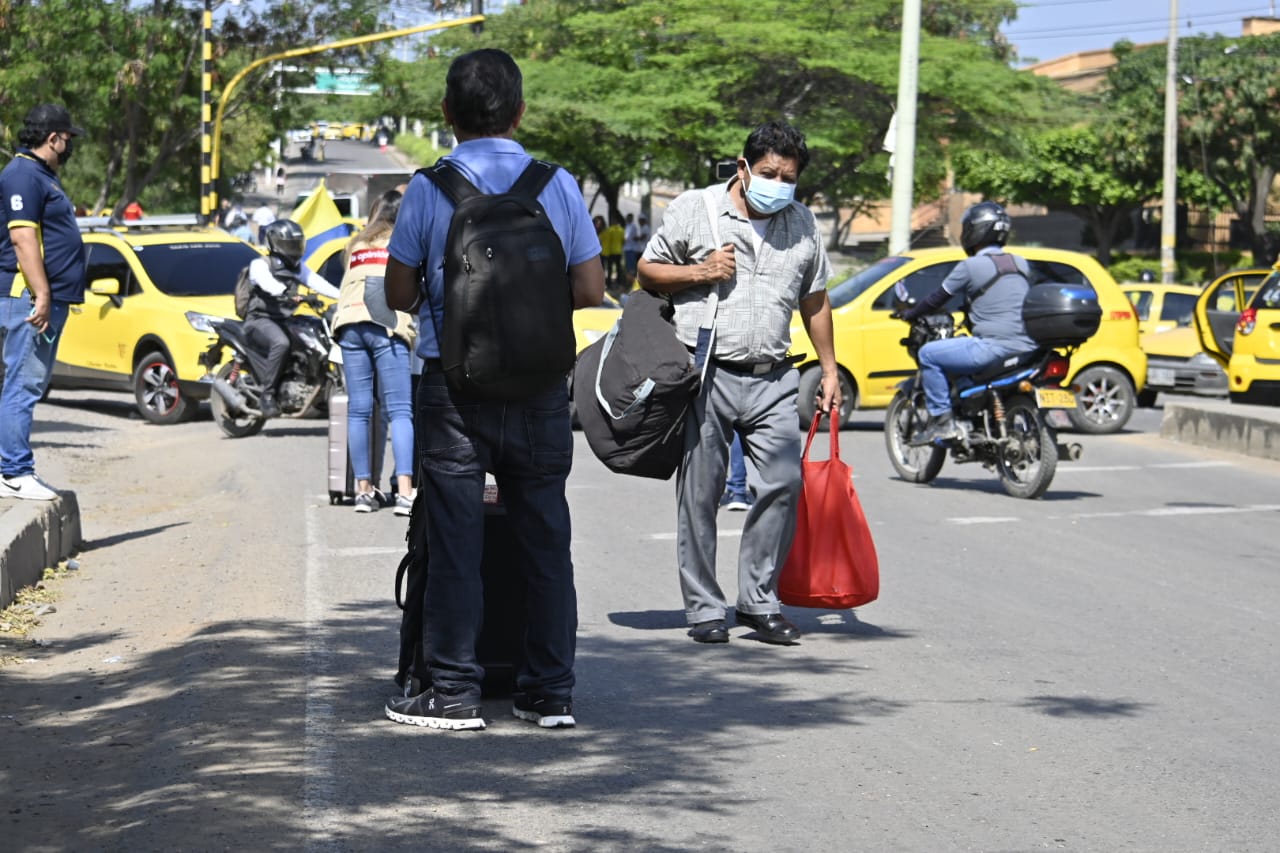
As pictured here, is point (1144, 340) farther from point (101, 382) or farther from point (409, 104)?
point (409, 104)

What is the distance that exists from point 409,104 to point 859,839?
112 feet

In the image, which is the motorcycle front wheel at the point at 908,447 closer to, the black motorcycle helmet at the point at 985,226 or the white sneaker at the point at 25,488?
the black motorcycle helmet at the point at 985,226

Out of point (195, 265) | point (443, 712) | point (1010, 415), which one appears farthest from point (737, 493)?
point (195, 265)

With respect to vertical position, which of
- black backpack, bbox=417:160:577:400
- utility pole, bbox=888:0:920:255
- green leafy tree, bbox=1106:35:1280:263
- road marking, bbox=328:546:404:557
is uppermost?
green leafy tree, bbox=1106:35:1280:263

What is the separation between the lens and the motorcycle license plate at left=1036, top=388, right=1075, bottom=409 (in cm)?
1251

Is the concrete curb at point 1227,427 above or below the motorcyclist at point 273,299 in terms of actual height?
below

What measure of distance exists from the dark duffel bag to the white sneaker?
345 centimetres

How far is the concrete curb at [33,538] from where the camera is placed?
8.19 m

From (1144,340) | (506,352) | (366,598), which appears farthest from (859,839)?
(1144,340)

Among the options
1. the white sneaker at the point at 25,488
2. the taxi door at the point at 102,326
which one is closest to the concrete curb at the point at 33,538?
the white sneaker at the point at 25,488

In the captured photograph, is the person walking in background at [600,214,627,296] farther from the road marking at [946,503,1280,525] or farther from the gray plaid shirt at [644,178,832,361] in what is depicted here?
the gray plaid shirt at [644,178,832,361]

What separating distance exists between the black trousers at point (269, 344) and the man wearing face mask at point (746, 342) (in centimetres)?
937

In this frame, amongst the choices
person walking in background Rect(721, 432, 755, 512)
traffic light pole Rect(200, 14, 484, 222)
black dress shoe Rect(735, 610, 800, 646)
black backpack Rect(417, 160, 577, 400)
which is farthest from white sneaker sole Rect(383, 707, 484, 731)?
traffic light pole Rect(200, 14, 484, 222)

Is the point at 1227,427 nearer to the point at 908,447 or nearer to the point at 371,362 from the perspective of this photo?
the point at 908,447
